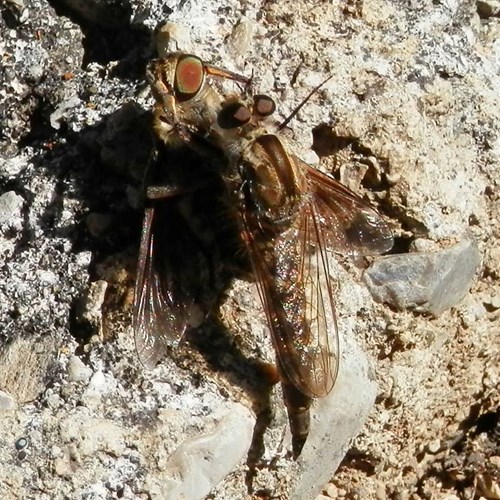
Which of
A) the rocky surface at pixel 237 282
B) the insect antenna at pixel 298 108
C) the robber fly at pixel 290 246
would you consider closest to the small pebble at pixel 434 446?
the rocky surface at pixel 237 282

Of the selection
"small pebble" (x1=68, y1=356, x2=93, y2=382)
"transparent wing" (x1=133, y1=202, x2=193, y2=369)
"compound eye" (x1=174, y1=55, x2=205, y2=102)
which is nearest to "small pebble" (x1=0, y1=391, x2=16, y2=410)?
"small pebble" (x1=68, y1=356, x2=93, y2=382)

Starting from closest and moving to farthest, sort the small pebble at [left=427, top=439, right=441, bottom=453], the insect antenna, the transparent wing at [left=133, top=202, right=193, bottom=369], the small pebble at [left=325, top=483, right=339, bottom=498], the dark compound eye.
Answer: the dark compound eye
the transparent wing at [left=133, top=202, right=193, bottom=369]
the insect antenna
the small pebble at [left=325, top=483, right=339, bottom=498]
the small pebble at [left=427, top=439, right=441, bottom=453]

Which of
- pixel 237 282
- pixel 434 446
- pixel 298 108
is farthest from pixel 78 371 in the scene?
pixel 434 446

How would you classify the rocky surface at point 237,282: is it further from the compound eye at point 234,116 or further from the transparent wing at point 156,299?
the compound eye at point 234,116

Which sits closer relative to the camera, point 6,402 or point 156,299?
point 6,402

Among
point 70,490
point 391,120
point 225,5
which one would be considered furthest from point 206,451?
point 225,5

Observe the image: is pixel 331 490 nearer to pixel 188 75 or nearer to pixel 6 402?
pixel 6 402

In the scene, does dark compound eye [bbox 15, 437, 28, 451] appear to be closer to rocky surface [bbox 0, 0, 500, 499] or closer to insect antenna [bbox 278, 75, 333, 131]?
rocky surface [bbox 0, 0, 500, 499]
